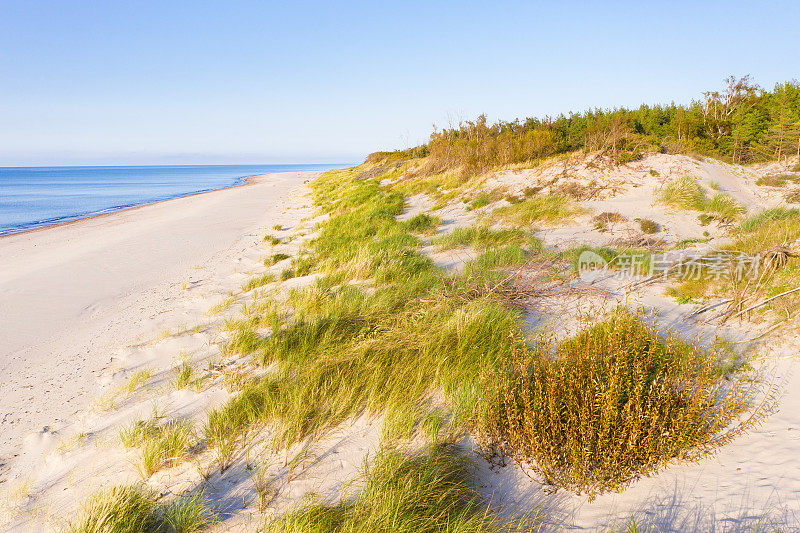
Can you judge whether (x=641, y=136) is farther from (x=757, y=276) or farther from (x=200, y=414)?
(x=200, y=414)

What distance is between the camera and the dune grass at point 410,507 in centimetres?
185

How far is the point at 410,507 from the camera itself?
1.91m

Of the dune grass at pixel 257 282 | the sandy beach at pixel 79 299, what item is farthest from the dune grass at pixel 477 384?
the sandy beach at pixel 79 299

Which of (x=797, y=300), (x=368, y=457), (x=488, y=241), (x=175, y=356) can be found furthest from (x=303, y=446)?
(x=488, y=241)

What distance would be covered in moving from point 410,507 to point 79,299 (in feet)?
24.8

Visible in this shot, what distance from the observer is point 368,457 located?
7.95 ft

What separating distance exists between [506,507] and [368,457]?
0.90 meters

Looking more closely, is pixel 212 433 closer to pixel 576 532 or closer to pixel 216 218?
pixel 576 532

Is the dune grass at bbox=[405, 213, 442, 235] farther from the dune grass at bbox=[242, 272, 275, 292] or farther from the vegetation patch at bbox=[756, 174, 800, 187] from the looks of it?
the vegetation patch at bbox=[756, 174, 800, 187]

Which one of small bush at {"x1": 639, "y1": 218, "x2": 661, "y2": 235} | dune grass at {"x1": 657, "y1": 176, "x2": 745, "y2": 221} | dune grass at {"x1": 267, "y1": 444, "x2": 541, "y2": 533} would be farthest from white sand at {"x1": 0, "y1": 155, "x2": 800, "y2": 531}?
dune grass at {"x1": 657, "y1": 176, "x2": 745, "y2": 221}

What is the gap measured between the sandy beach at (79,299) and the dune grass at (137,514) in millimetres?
1364

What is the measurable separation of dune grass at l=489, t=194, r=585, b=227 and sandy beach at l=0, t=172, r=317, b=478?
22.3ft

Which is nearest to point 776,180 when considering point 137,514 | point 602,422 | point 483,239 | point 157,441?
point 483,239

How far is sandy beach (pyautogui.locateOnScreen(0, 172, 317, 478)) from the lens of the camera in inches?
141
